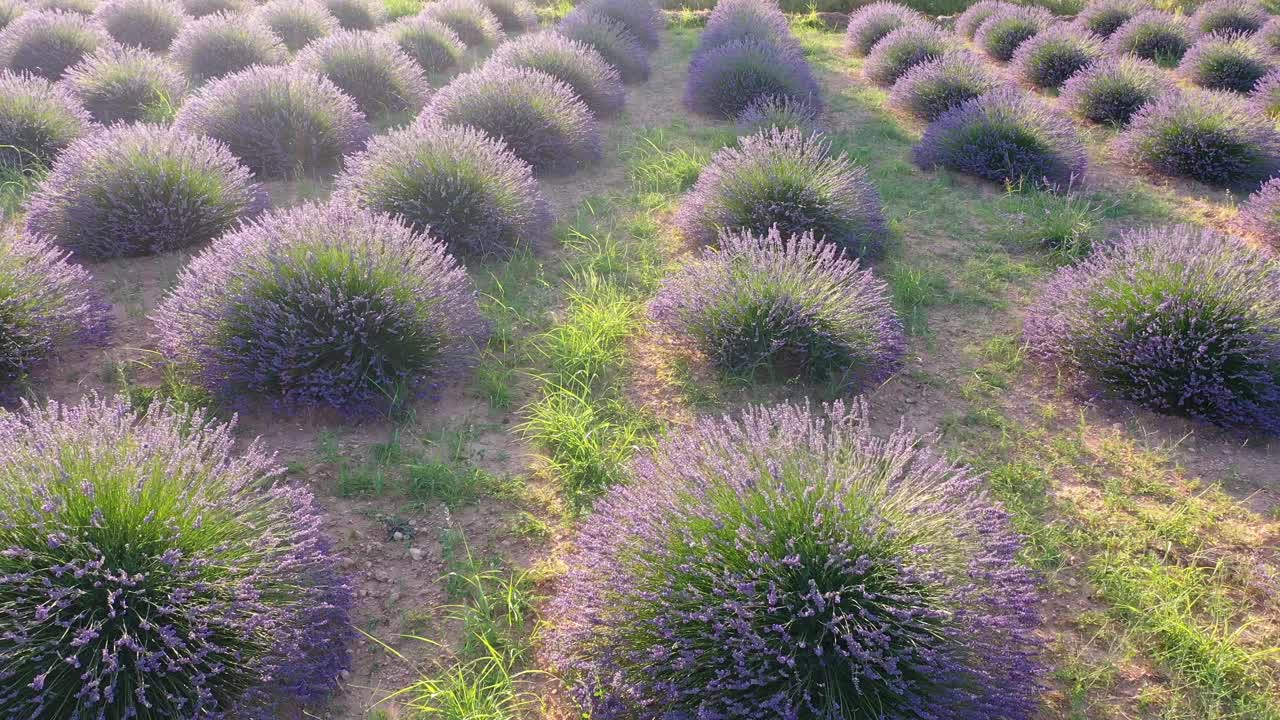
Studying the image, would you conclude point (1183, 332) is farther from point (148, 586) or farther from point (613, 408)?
point (148, 586)

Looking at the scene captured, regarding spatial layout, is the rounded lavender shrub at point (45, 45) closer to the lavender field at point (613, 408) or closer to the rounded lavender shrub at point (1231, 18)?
the lavender field at point (613, 408)

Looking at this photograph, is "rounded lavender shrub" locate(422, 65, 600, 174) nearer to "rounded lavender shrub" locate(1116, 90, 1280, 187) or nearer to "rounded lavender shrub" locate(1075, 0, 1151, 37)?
"rounded lavender shrub" locate(1116, 90, 1280, 187)

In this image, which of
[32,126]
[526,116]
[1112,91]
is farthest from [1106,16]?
[32,126]

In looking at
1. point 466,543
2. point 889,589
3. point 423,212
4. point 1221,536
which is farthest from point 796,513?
point 423,212

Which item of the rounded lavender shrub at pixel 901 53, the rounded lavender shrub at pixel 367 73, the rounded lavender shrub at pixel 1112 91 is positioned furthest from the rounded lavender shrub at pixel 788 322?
the rounded lavender shrub at pixel 901 53

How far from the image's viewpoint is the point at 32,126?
5.20 meters

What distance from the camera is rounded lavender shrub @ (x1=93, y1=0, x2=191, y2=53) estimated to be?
8.11m

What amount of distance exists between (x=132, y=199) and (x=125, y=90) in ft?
8.64

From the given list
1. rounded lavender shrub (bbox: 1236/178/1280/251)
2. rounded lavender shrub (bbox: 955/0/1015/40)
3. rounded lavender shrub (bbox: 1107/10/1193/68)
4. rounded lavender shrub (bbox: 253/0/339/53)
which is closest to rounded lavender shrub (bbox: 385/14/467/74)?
rounded lavender shrub (bbox: 253/0/339/53)

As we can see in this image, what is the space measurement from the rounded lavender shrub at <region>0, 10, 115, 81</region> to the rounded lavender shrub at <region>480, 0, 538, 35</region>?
4759 millimetres

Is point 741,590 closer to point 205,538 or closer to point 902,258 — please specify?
point 205,538

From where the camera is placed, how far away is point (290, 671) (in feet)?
6.62

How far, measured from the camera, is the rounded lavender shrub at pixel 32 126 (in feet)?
16.8

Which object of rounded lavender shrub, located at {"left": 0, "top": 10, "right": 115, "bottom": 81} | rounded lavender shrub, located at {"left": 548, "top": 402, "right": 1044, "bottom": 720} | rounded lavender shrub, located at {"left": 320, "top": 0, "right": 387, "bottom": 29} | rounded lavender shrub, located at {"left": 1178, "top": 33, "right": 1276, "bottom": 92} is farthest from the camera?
rounded lavender shrub, located at {"left": 320, "top": 0, "right": 387, "bottom": 29}
